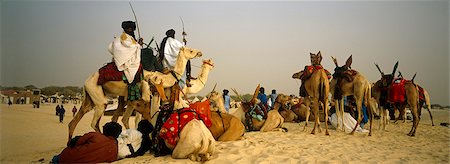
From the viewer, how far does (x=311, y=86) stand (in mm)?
9703

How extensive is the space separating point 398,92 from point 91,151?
31.9ft

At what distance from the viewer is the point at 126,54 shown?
22.0 feet

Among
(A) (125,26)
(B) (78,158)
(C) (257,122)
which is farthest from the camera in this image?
(C) (257,122)

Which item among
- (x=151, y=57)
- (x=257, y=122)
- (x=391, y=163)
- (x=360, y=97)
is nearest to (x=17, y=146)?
(x=151, y=57)

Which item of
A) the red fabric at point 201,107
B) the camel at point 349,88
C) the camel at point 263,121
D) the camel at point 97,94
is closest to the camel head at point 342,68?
the camel at point 349,88

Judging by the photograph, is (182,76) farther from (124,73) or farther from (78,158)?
(78,158)

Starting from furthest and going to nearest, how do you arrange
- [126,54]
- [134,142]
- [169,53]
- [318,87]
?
[318,87], [169,53], [126,54], [134,142]

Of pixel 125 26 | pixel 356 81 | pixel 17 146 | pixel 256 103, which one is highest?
pixel 125 26

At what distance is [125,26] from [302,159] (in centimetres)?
500

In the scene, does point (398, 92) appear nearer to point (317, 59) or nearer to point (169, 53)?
point (317, 59)

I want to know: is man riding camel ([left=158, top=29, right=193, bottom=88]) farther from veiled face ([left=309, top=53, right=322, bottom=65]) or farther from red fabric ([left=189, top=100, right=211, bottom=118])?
veiled face ([left=309, top=53, right=322, bottom=65])

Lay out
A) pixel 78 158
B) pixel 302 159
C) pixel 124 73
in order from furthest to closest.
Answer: pixel 124 73 → pixel 302 159 → pixel 78 158

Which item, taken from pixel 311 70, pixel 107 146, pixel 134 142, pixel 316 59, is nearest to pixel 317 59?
pixel 316 59

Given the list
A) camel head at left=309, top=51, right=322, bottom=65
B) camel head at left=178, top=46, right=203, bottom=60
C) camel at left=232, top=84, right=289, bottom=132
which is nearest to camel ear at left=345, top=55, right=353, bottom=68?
camel head at left=309, top=51, right=322, bottom=65
